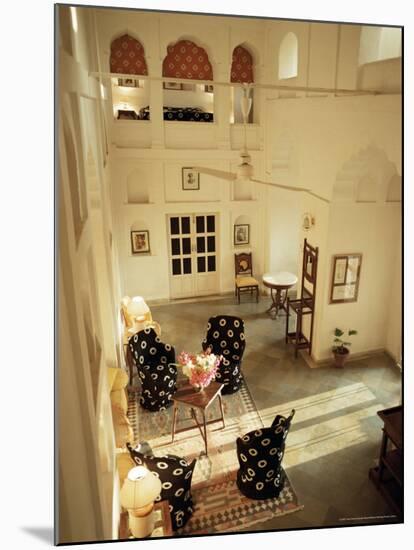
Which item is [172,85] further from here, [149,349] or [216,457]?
[216,457]

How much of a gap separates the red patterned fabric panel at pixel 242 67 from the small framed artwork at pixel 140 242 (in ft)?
4.82

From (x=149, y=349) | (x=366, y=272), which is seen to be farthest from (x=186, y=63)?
(x=149, y=349)

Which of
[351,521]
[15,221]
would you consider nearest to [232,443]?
[351,521]

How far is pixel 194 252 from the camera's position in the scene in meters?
3.79

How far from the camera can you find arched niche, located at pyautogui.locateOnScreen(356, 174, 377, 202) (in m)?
3.57

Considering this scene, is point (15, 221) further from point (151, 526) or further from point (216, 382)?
point (216, 382)

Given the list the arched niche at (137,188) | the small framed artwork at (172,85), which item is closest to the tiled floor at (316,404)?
the arched niche at (137,188)

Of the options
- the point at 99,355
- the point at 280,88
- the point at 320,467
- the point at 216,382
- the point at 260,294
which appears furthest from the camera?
the point at 216,382

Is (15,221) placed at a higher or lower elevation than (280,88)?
Answer: lower

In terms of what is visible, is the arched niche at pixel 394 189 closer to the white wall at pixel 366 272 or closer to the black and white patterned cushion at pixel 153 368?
the white wall at pixel 366 272

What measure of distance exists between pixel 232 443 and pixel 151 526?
1326mm

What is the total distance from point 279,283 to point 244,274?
54 cm

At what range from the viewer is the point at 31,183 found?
2.31 meters

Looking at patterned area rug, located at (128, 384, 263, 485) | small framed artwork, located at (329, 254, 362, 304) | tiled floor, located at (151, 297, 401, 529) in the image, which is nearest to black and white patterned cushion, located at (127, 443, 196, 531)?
patterned area rug, located at (128, 384, 263, 485)
